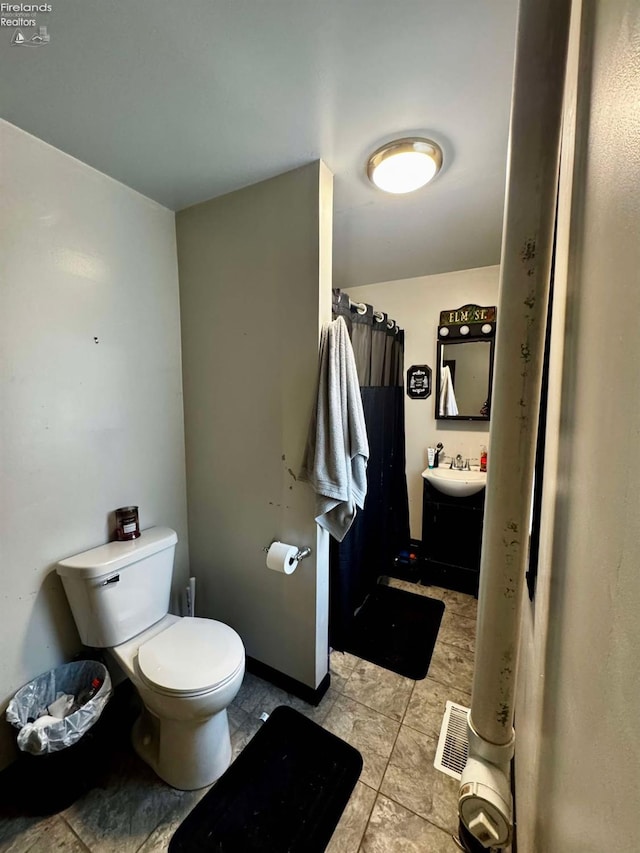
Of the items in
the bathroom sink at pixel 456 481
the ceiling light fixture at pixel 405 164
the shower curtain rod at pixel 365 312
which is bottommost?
the bathroom sink at pixel 456 481

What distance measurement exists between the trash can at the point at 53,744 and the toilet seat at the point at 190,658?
0.77 ft

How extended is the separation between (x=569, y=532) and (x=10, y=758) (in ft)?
6.83

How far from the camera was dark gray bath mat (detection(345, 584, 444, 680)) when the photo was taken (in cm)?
186

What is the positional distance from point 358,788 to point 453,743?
44cm

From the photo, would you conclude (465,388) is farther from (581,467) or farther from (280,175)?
(581,467)

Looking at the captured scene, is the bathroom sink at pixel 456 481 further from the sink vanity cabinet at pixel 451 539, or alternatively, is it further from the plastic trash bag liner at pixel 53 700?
the plastic trash bag liner at pixel 53 700

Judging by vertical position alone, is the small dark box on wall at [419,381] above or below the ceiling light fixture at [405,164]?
below

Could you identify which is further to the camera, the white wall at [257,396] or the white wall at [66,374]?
the white wall at [257,396]

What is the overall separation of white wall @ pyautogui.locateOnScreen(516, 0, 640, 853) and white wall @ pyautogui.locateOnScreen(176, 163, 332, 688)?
1.01 meters

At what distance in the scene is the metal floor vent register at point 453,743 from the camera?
1.33 m

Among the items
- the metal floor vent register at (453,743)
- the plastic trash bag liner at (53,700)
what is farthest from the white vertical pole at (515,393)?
the plastic trash bag liner at (53,700)
